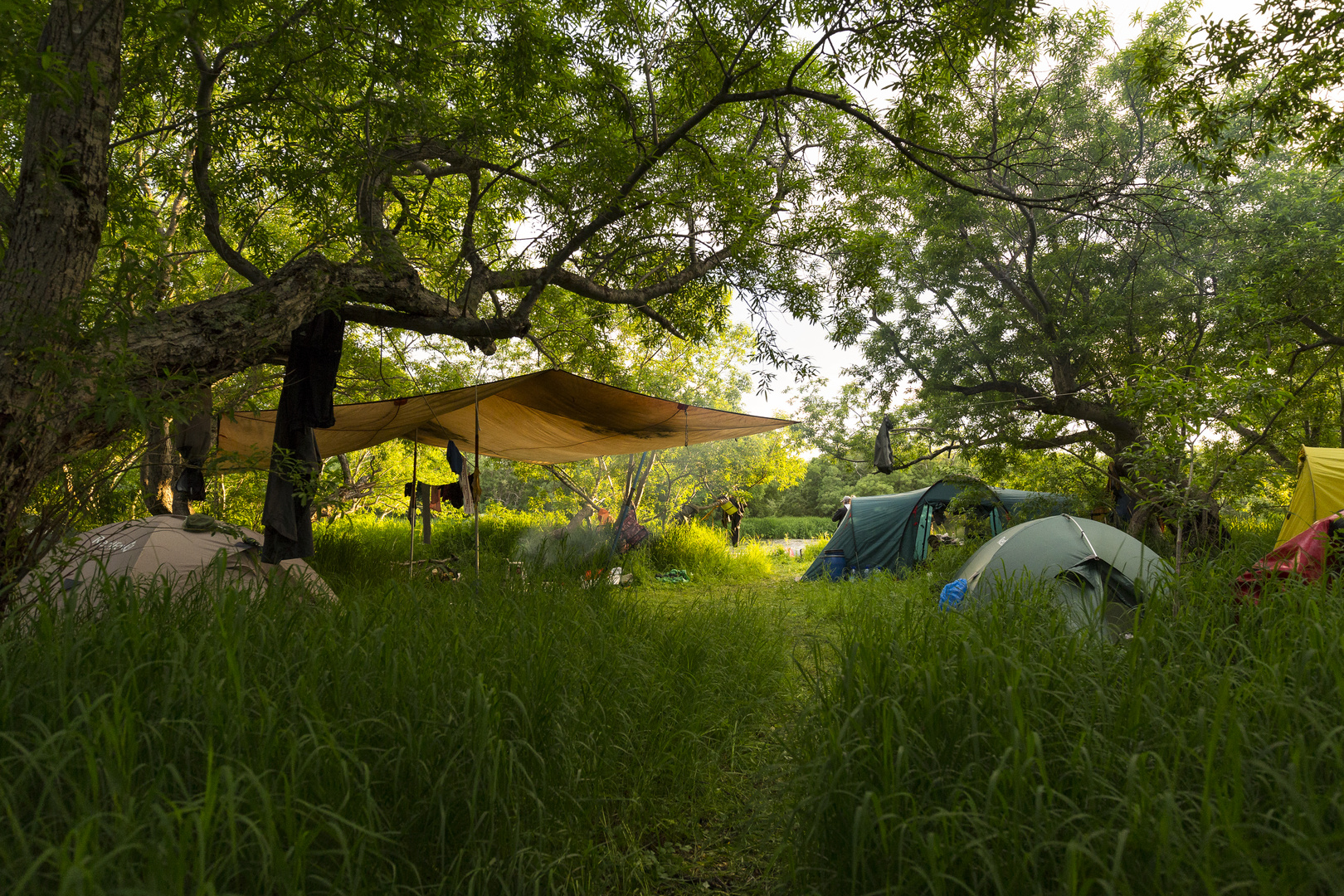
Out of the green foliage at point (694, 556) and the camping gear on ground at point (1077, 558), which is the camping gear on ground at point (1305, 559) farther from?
the green foliage at point (694, 556)

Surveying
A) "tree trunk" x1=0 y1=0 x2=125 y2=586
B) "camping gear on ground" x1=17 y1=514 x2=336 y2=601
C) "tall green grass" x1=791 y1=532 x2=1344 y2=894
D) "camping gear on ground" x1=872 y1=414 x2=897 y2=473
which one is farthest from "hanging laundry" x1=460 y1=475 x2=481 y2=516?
"camping gear on ground" x1=872 y1=414 x2=897 y2=473

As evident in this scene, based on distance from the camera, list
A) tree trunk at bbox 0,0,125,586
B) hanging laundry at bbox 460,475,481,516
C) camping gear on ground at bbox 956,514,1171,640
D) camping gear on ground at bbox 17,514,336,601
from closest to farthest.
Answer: tree trunk at bbox 0,0,125,586 < camping gear on ground at bbox 17,514,336,601 < camping gear on ground at bbox 956,514,1171,640 < hanging laundry at bbox 460,475,481,516

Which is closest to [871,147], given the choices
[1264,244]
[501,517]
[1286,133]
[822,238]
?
[822,238]

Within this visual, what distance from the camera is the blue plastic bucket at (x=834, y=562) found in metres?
9.01

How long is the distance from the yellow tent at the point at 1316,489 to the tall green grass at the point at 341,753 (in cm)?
506

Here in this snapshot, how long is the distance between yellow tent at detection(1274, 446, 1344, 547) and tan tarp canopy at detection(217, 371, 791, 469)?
3.98 metres

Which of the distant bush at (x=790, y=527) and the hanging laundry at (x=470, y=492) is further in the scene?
the distant bush at (x=790, y=527)

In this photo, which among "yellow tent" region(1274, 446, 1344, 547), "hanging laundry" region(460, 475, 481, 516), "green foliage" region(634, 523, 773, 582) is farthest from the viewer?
"green foliage" region(634, 523, 773, 582)

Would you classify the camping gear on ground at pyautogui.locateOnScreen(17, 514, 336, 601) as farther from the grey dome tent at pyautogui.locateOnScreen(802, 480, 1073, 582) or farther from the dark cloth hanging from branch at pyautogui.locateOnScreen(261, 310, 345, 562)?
the grey dome tent at pyautogui.locateOnScreen(802, 480, 1073, 582)

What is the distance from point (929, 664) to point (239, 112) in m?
4.82

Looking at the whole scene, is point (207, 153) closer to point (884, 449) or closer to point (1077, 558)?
point (1077, 558)

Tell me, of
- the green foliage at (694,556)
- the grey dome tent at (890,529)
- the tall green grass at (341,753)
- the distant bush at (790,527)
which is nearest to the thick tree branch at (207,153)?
the tall green grass at (341,753)

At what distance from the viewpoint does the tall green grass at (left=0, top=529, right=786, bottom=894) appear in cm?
126

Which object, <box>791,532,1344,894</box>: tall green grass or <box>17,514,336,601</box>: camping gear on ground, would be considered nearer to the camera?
<box>791,532,1344,894</box>: tall green grass
